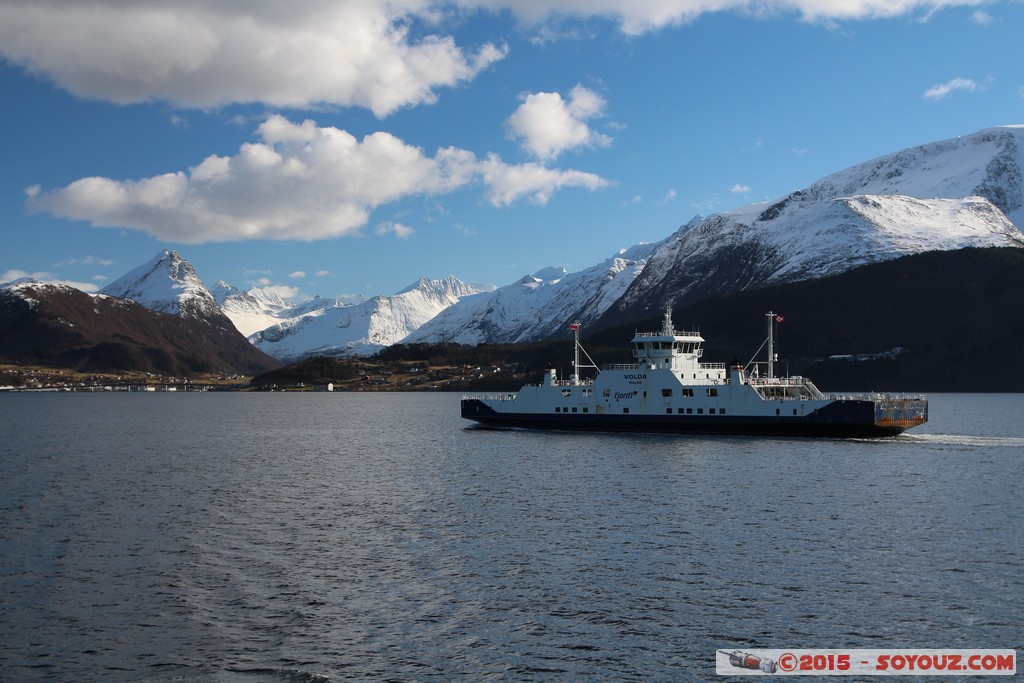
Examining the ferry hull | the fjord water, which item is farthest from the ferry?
the fjord water

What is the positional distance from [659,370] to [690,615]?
5977 cm

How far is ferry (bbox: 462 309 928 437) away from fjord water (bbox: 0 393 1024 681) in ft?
42.5

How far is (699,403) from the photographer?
86.8 meters

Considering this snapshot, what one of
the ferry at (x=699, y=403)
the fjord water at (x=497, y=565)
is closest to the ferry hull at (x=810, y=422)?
the ferry at (x=699, y=403)

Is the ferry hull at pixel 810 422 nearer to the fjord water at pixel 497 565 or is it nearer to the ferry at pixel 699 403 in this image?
the ferry at pixel 699 403

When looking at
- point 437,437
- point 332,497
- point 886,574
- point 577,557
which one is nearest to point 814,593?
point 886,574

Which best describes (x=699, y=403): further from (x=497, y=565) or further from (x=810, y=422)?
(x=497, y=565)

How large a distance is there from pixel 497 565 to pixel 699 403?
54.1 metres

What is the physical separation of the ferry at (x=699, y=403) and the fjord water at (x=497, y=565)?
1296 centimetres

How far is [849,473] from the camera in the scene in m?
62.3

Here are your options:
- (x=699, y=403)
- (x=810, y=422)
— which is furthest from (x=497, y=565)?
(x=810, y=422)

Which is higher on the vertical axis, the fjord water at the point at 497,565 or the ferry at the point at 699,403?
the ferry at the point at 699,403

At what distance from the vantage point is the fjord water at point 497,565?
26.7 m

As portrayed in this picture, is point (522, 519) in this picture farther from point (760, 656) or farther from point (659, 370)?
point (659, 370)
